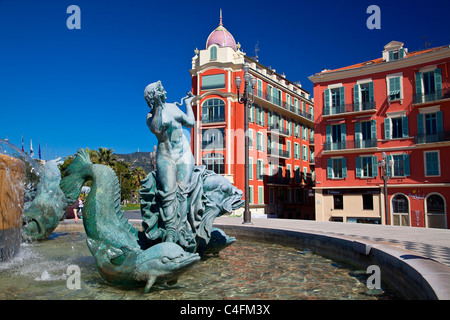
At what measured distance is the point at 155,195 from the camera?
538 cm

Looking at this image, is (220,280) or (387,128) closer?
(220,280)

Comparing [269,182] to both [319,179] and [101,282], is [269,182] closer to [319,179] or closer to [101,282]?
[319,179]

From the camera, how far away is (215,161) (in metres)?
35.1

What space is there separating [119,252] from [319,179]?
28.8 m

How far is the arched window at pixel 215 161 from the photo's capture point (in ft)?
115

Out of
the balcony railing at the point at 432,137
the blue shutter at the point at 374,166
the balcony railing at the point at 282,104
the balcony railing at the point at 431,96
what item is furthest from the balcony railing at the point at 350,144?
the balcony railing at the point at 282,104

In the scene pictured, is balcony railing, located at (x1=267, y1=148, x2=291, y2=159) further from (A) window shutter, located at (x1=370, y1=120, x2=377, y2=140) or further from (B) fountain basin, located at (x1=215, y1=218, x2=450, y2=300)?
(B) fountain basin, located at (x1=215, y1=218, x2=450, y2=300)

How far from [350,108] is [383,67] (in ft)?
13.5

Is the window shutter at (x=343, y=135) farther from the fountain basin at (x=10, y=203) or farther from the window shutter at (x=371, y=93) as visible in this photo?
the fountain basin at (x=10, y=203)

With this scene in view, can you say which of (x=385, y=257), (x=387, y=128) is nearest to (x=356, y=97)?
(x=387, y=128)

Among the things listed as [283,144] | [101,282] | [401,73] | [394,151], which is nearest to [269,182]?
[283,144]

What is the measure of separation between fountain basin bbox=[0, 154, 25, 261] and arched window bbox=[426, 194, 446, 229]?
27.5 m

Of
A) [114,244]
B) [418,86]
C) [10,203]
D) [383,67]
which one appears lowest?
[114,244]

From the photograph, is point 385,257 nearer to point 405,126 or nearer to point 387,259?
point 387,259
